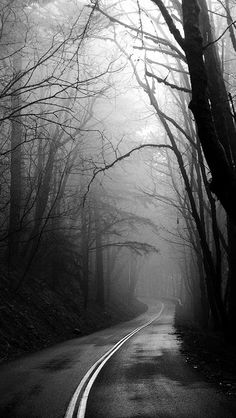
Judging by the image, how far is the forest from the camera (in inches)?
247

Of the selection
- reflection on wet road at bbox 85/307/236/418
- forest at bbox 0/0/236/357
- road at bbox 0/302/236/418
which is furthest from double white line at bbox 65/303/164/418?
forest at bbox 0/0/236/357

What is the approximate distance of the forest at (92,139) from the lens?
6281 millimetres

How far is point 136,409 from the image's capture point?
6801mm

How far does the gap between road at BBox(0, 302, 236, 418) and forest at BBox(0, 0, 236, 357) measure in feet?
7.71

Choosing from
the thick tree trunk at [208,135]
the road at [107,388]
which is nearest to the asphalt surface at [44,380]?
the road at [107,388]

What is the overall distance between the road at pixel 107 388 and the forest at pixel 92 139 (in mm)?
2349

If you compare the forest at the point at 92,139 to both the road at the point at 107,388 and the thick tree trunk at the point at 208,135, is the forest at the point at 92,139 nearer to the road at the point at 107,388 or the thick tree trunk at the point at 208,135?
the thick tree trunk at the point at 208,135

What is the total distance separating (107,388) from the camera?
8.42 m

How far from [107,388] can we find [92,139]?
18077 millimetres

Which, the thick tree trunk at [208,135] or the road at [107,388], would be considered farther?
the road at [107,388]

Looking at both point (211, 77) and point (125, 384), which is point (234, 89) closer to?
point (211, 77)

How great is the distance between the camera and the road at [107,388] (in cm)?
664

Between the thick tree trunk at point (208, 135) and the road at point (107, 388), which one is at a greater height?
the thick tree trunk at point (208, 135)

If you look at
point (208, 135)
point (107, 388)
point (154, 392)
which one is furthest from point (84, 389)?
point (208, 135)
